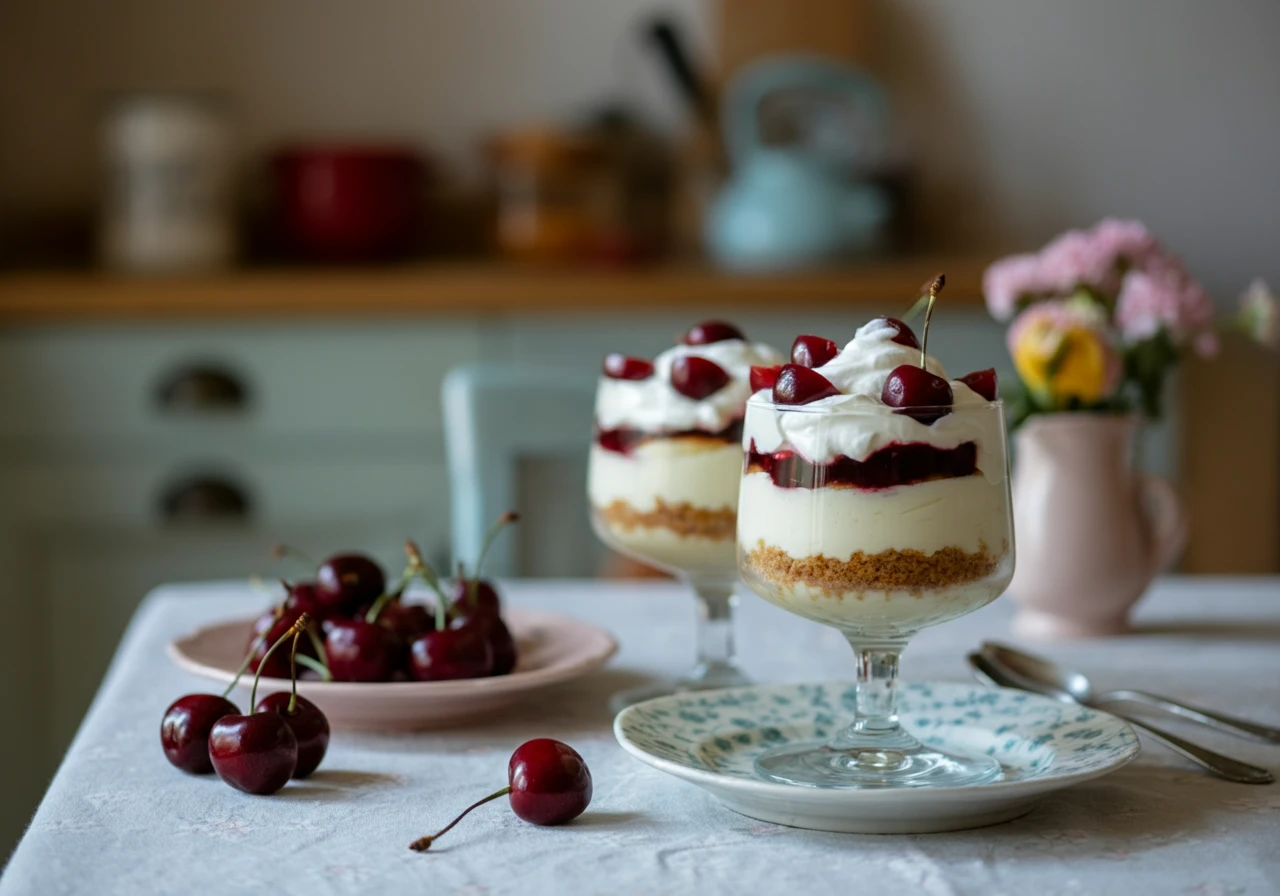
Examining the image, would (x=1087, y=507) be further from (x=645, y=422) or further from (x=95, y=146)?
(x=95, y=146)

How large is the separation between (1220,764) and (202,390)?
164cm

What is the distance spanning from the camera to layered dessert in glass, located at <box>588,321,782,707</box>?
87 cm

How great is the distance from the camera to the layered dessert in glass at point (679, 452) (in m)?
0.87

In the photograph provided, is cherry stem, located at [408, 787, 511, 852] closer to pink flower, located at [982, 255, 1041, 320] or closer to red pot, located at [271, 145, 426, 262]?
pink flower, located at [982, 255, 1041, 320]

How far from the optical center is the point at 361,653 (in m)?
0.81

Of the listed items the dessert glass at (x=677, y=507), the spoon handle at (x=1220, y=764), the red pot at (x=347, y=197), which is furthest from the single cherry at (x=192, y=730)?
the red pot at (x=347, y=197)

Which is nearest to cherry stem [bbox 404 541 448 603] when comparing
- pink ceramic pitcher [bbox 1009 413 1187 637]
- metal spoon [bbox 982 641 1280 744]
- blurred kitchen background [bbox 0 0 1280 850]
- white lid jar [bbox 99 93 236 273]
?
metal spoon [bbox 982 641 1280 744]

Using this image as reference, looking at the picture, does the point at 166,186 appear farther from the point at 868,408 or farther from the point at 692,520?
the point at 868,408

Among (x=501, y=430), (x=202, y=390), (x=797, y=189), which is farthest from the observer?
(x=797, y=189)

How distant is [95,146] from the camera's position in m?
2.54

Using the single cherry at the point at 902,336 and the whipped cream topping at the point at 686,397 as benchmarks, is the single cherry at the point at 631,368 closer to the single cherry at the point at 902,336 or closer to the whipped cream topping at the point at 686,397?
the whipped cream topping at the point at 686,397

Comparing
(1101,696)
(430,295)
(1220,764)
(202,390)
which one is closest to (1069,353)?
(1101,696)

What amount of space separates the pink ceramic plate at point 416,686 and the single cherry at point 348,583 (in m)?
0.07

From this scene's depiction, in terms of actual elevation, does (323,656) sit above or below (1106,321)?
below
